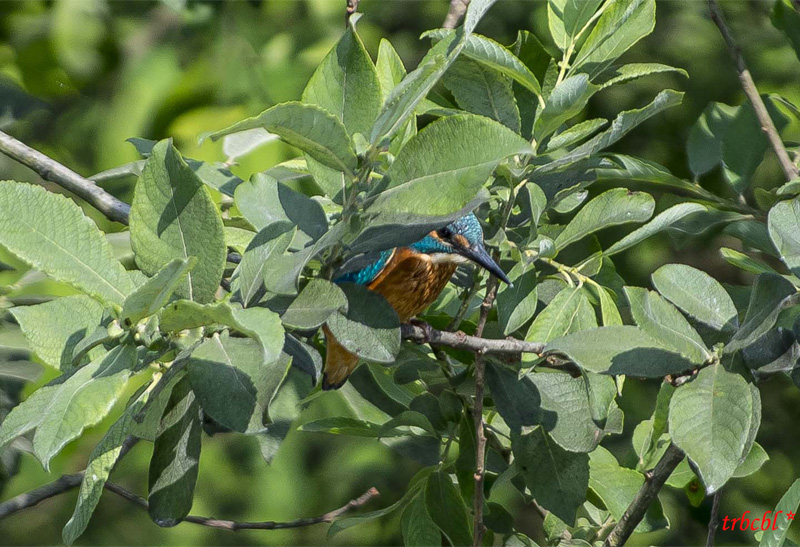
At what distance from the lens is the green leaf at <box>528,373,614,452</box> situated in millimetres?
1222

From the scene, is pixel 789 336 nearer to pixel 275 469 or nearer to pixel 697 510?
pixel 697 510

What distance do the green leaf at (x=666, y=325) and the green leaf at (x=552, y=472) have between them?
315mm

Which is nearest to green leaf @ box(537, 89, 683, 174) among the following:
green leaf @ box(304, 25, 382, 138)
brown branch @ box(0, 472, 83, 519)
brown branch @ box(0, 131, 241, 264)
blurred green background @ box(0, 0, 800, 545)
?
green leaf @ box(304, 25, 382, 138)

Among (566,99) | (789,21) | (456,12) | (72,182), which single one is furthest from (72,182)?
(789,21)

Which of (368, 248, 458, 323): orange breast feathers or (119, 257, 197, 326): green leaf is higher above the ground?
(119, 257, 197, 326): green leaf

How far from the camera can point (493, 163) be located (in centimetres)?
80

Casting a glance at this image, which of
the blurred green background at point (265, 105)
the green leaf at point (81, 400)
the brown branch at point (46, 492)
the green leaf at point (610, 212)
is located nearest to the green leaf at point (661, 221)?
the green leaf at point (610, 212)

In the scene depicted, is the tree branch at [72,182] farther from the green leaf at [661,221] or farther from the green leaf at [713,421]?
the green leaf at [713,421]

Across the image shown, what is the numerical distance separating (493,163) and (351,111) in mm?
286

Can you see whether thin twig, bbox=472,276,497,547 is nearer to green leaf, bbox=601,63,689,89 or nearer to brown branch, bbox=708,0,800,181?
green leaf, bbox=601,63,689,89

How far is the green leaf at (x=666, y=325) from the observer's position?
106 centimetres

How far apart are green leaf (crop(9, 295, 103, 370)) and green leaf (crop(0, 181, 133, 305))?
2cm

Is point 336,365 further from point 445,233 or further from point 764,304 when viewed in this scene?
point 764,304

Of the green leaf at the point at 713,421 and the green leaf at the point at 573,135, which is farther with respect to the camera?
the green leaf at the point at 573,135
